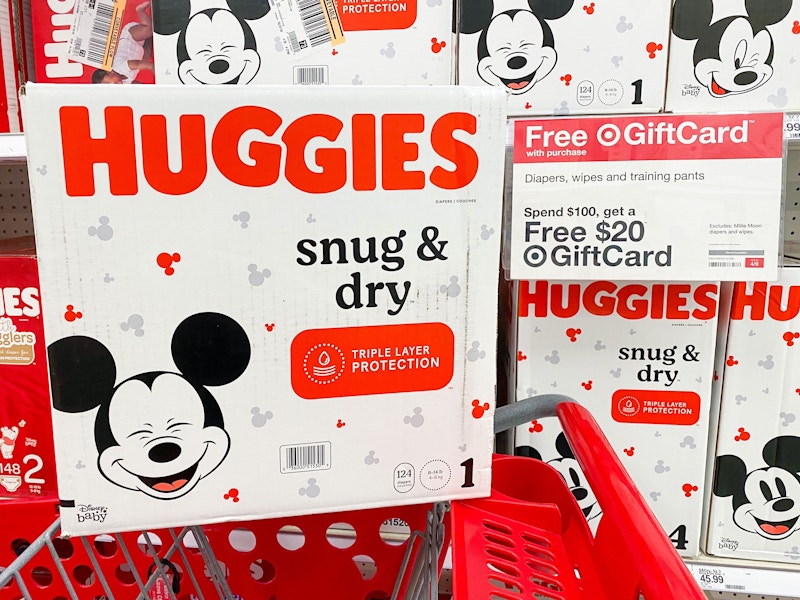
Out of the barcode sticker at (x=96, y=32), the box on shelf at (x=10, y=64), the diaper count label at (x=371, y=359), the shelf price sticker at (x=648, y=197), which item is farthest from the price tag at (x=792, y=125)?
the box on shelf at (x=10, y=64)

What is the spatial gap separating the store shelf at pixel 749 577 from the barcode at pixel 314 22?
0.87 meters

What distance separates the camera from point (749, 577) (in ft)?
2.53

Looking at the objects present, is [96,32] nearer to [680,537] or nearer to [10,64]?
[10,64]

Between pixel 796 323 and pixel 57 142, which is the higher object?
pixel 57 142

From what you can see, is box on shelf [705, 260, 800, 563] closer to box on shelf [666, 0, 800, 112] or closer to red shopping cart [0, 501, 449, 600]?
box on shelf [666, 0, 800, 112]

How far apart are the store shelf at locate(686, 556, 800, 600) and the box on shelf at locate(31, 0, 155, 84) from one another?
1.03 metres

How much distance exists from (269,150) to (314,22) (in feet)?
1.34

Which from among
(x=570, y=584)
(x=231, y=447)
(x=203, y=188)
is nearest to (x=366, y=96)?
(x=203, y=188)

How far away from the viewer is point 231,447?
46cm

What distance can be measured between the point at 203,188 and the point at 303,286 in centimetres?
10

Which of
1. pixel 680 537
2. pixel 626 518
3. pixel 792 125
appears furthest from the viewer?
pixel 680 537

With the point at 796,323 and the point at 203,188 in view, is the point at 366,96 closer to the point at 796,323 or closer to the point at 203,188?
the point at 203,188

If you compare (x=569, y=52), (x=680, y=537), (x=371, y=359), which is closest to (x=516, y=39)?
(x=569, y=52)

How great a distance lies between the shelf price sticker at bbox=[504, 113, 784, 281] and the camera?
2.20ft
